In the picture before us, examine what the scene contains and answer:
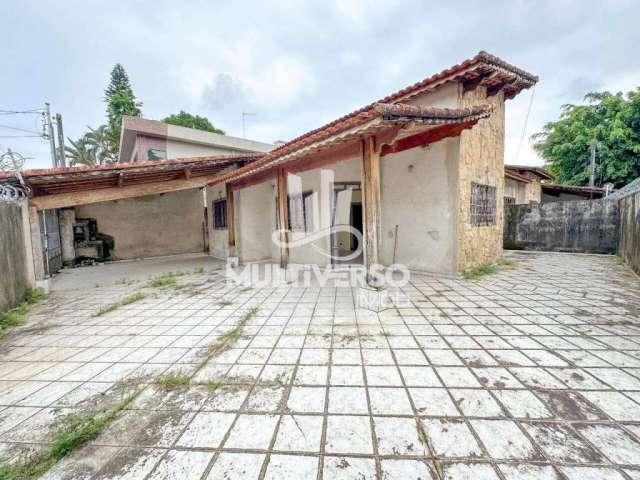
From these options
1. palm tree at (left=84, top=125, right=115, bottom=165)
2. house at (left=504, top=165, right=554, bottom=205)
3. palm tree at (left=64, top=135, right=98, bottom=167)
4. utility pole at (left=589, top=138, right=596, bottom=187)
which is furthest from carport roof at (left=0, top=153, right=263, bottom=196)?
utility pole at (left=589, top=138, right=596, bottom=187)

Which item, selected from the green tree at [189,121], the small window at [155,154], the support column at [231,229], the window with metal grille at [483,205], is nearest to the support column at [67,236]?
the small window at [155,154]

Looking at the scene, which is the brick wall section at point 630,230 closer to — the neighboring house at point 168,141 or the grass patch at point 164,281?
the grass patch at point 164,281

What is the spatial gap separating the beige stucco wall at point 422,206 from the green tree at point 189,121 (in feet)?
68.5

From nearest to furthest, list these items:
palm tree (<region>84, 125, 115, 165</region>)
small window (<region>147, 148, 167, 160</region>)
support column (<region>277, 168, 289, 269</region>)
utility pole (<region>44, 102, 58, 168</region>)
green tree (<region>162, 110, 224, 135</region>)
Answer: support column (<region>277, 168, 289, 269</region>), small window (<region>147, 148, 167, 160</region>), utility pole (<region>44, 102, 58, 168</region>), palm tree (<region>84, 125, 115, 165</region>), green tree (<region>162, 110, 224, 135</region>)

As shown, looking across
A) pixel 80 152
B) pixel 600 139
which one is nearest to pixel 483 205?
pixel 600 139

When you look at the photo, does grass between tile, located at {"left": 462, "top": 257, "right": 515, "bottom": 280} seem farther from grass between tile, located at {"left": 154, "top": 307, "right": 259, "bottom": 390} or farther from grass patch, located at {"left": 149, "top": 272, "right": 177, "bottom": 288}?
grass patch, located at {"left": 149, "top": 272, "right": 177, "bottom": 288}

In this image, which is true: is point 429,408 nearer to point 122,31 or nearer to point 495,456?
point 495,456

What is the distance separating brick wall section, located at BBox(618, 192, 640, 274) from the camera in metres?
5.95

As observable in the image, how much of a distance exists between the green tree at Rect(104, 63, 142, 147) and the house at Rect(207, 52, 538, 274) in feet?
55.8

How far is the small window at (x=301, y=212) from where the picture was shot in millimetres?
7117

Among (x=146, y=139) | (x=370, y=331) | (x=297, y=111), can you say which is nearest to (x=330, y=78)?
(x=297, y=111)

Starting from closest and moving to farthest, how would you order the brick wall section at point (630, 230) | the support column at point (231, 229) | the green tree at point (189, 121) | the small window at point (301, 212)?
1. the brick wall section at point (630, 230)
2. the small window at point (301, 212)
3. the support column at point (231, 229)
4. the green tree at point (189, 121)

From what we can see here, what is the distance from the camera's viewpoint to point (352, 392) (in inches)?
80.1

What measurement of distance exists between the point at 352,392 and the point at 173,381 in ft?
5.11
